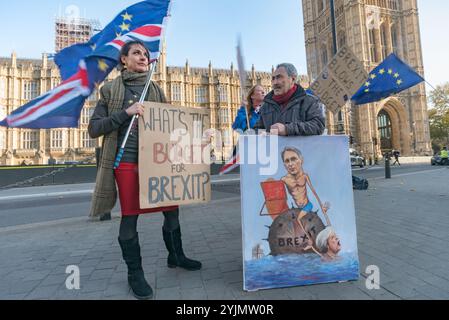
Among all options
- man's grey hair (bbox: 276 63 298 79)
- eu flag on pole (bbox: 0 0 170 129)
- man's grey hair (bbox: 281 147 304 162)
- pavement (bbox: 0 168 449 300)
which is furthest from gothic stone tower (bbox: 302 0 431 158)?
man's grey hair (bbox: 281 147 304 162)

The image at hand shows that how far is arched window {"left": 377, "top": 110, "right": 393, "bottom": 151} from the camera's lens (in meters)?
48.0

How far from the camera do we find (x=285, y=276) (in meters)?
2.12

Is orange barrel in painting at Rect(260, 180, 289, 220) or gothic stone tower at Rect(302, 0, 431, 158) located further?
gothic stone tower at Rect(302, 0, 431, 158)

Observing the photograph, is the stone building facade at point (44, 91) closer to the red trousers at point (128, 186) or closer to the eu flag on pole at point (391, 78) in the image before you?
the eu flag on pole at point (391, 78)

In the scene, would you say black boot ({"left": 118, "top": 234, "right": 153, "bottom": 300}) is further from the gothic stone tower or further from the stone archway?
the stone archway

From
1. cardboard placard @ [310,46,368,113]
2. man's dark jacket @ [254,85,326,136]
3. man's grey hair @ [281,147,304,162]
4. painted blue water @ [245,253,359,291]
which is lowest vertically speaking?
painted blue water @ [245,253,359,291]

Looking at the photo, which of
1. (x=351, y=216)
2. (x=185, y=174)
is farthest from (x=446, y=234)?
(x=185, y=174)

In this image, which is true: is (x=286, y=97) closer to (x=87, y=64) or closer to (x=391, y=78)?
(x=87, y=64)

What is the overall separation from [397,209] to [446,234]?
1815mm

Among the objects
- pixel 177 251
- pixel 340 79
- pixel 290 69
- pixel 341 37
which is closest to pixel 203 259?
pixel 177 251

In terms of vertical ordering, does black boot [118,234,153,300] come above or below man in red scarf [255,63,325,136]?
below

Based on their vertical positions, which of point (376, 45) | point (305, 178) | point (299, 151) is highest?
point (376, 45)
